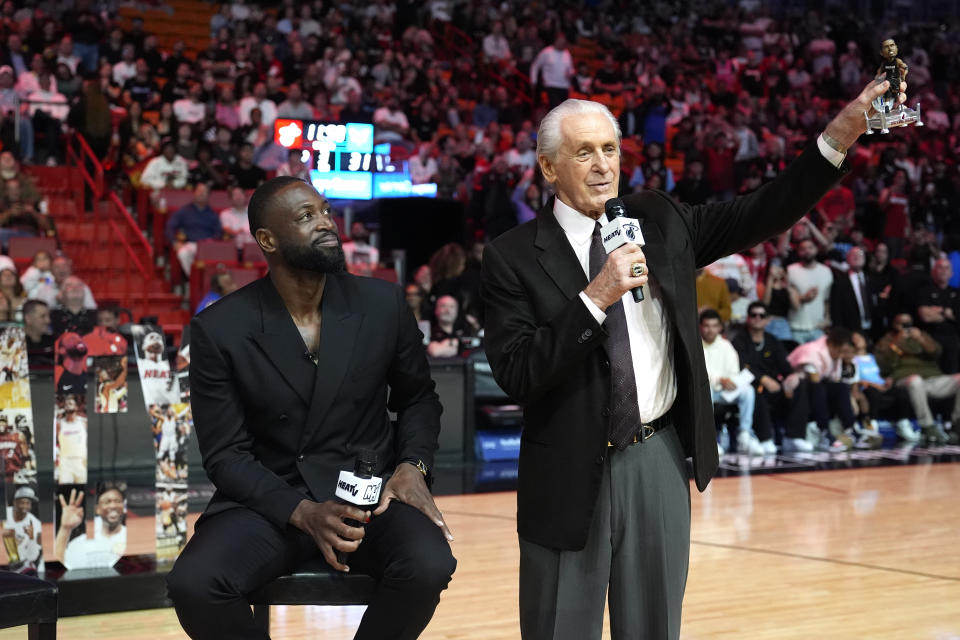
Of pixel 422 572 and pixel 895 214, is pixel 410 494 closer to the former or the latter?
pixel 422 572

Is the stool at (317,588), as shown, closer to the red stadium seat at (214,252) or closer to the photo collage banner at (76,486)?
the photo collage banner at (76,486)

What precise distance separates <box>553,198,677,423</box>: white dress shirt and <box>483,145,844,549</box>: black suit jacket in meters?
0.03

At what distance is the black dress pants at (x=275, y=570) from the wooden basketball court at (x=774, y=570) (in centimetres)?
166

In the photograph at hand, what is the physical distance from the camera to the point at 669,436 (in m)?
3.00

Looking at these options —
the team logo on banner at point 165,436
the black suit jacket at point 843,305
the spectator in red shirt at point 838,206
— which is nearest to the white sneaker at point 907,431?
the black suit jacket at point 843,305

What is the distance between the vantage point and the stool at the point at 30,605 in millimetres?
3232

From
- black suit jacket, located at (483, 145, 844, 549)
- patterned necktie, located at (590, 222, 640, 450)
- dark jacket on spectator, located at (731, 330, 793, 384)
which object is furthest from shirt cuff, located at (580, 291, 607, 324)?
dark jacket on spectator, located at (731, 330, 793, 384)

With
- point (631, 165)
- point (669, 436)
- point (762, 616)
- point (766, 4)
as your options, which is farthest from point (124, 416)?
point (766, 4)

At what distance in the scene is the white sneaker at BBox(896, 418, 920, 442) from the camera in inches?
420

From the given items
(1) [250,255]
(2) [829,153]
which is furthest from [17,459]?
(1) [250,255]

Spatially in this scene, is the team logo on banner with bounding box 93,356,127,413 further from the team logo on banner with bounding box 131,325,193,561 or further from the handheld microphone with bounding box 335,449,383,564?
the handheld microphone with bounding box 335,449,383,564

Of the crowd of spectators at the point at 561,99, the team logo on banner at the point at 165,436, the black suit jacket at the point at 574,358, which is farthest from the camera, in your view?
the crowd of spectators at the point at 561,99

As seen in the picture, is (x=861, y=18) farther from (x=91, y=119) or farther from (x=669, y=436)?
(x=669, y=436)

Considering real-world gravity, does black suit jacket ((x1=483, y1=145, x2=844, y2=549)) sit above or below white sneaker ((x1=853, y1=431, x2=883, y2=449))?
above
